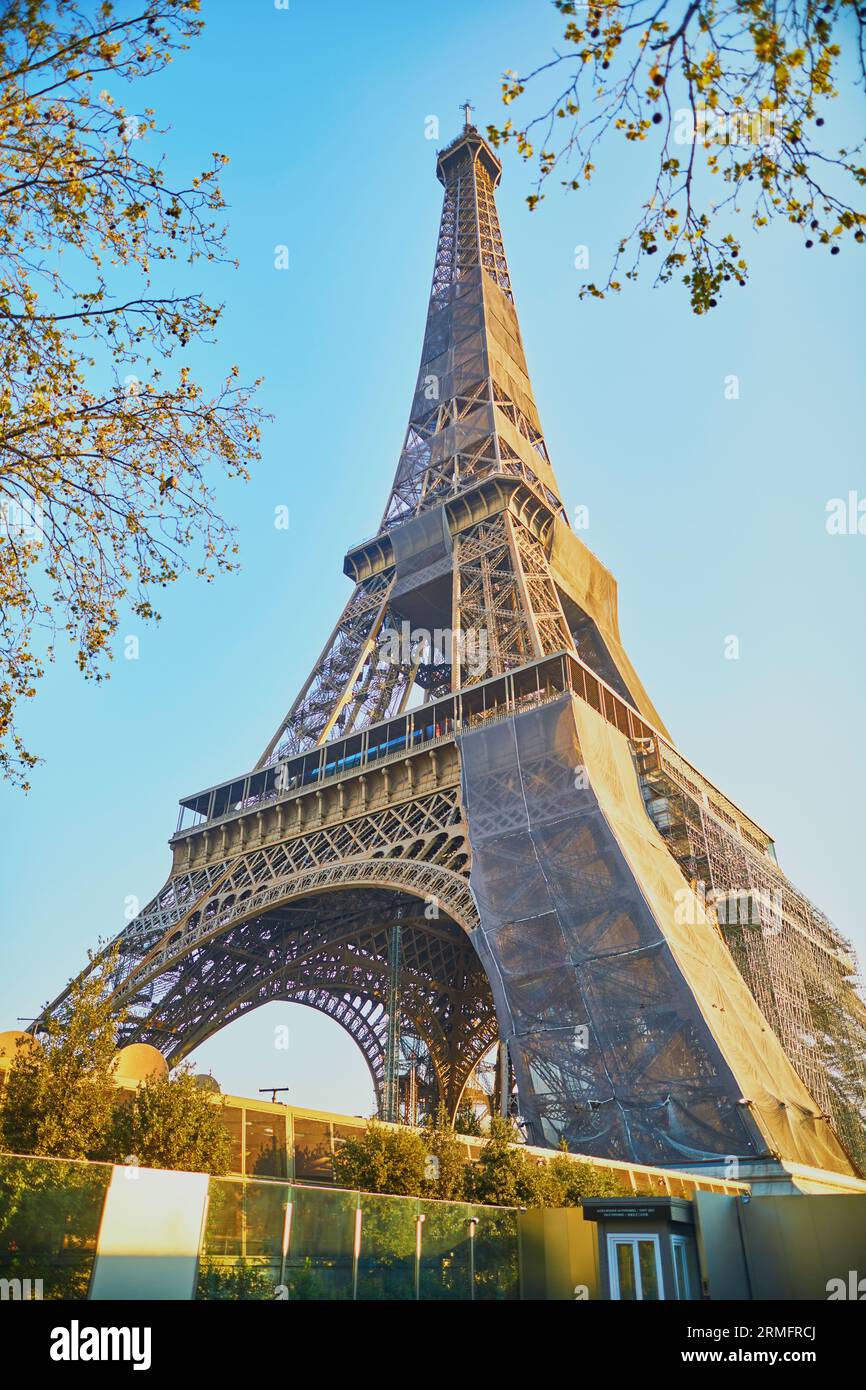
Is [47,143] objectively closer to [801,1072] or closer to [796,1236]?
[796,1236]

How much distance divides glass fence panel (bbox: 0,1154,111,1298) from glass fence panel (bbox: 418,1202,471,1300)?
449cm

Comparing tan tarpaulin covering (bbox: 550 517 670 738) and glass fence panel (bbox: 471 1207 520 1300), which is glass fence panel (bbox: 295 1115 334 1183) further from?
tan tarpaulin covering (bbox: 550 517 670 738)

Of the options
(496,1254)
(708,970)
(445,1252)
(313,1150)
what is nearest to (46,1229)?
(445,1252)

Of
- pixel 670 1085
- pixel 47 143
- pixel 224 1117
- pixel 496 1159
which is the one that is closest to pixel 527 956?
pixel 670 1085

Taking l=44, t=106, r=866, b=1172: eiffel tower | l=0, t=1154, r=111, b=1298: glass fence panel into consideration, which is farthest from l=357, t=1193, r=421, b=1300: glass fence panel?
l=44, t=106, r=866, b=1172: eiffel tower

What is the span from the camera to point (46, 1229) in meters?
8.77

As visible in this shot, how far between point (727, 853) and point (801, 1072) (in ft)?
21.7

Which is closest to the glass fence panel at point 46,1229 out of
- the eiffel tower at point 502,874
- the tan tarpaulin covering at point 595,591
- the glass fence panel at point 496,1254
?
the glass fence panel at point 496,1254

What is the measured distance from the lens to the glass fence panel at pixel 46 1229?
338 inches

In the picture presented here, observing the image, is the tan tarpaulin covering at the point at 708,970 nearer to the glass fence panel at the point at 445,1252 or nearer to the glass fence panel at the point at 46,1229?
the glass fence panel at the point at 445,1252

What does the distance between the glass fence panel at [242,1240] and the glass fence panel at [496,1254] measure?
3.50 meters

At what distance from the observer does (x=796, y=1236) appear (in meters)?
11.2

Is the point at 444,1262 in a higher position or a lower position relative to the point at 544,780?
lower

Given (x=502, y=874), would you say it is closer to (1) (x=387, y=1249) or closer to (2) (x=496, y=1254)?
(2) (x=496, y=1254)
